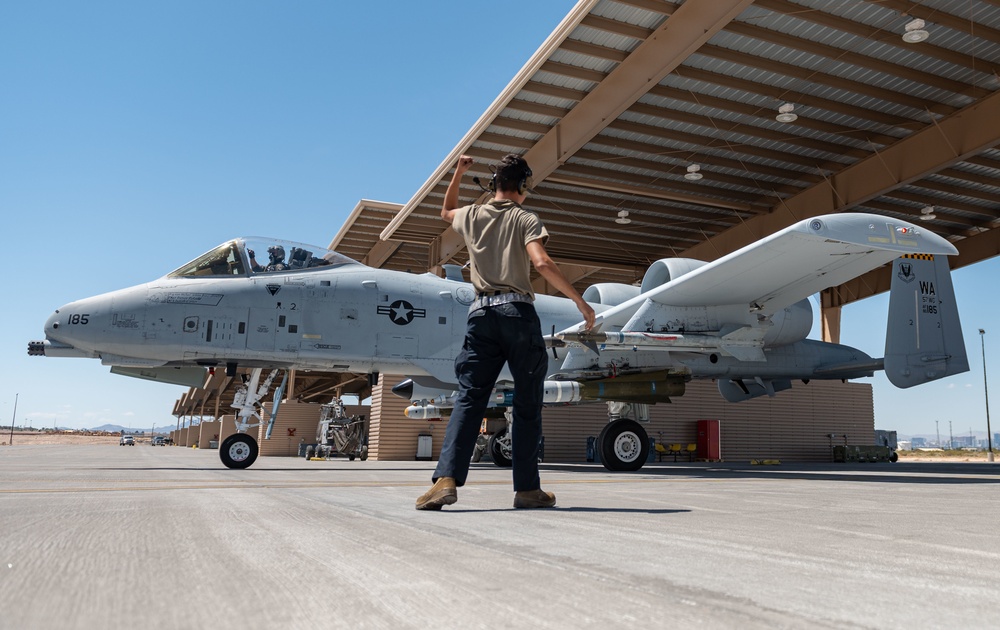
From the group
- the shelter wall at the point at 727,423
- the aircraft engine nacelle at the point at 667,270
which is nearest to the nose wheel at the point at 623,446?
the aircraft engine nacelle at the point at 667,270

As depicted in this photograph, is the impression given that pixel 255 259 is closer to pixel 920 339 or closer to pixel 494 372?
pixel 494 372

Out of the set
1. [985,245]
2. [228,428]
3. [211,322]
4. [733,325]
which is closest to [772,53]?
[733,325]

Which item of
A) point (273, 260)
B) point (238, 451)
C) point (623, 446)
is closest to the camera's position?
point (623, 446)

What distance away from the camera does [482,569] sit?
1655mm

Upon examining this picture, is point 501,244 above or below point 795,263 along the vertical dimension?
below

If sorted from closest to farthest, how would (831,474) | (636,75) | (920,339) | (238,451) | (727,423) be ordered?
(831,474)
(238,451)
(636,75)
(920,339)
(727,423)

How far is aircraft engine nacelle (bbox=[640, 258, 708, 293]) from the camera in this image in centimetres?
1045

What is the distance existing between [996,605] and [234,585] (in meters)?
1.57

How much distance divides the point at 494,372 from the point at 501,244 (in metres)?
0.72

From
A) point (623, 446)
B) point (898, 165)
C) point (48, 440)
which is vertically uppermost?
point (898, 165)

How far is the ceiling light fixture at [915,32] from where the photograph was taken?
10.8 metres

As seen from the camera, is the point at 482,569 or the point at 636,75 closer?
the point at 482,569

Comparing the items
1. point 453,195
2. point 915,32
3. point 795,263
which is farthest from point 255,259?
point 915,32

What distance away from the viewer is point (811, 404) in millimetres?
26188
